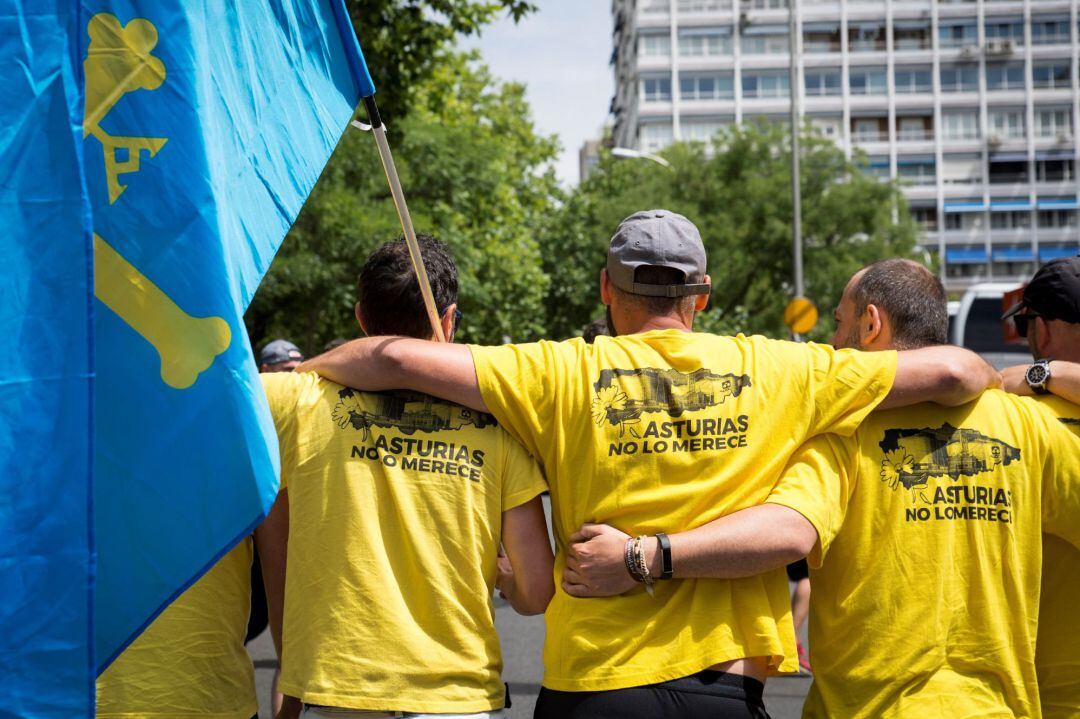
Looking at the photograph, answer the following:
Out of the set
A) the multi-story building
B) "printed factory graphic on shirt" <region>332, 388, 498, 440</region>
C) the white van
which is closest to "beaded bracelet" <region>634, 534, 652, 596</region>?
"printed factory graphic on shirt" <region>332, 388, 498, 440</region>

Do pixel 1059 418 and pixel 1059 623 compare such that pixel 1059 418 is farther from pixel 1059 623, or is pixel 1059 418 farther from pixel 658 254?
pixel 658 254

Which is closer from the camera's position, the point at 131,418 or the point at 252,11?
the point at 131,418

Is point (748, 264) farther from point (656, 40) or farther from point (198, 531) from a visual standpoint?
point (656, 40)

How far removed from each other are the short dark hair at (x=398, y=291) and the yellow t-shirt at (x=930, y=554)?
3.23 feet

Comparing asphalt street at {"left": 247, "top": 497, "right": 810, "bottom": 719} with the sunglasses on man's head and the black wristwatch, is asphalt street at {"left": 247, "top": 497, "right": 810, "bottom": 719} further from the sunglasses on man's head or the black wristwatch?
the black wristwatch

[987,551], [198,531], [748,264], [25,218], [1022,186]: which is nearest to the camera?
[25,218]

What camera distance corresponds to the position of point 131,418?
2.55 m

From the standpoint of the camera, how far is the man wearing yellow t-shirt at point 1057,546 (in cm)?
319

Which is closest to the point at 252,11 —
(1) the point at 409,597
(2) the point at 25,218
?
(2) the point at 25,218

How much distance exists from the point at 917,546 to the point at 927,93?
271 ft

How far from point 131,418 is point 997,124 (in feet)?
278

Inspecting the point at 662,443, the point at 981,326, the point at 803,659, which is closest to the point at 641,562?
the point at 662,443

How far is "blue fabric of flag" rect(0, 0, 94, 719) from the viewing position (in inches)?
87.7

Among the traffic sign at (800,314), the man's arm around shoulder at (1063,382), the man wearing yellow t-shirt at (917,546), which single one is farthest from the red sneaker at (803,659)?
the traffic sign at (800,314)
